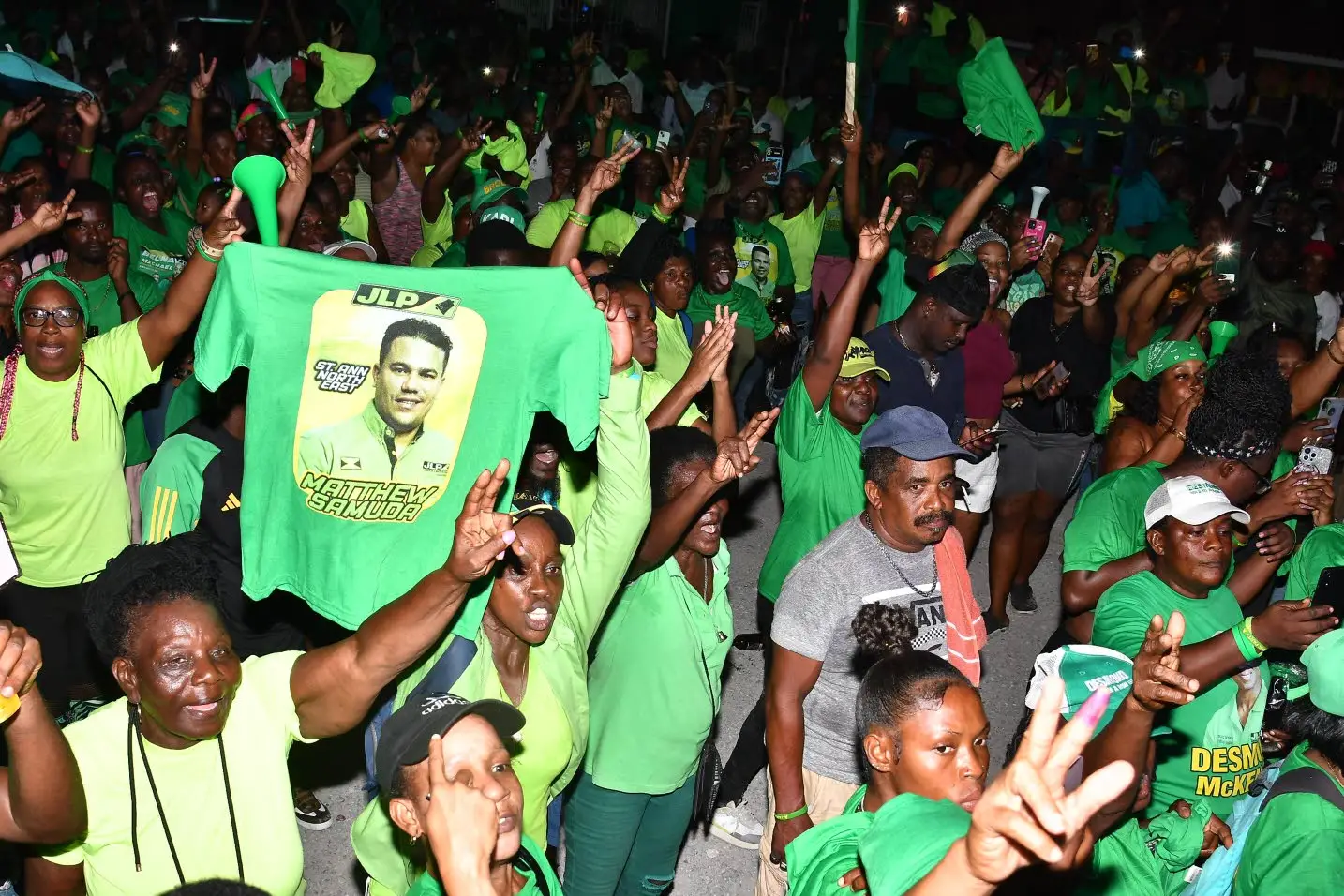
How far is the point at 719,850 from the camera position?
5062mm

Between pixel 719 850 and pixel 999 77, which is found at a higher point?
pixel 999 77

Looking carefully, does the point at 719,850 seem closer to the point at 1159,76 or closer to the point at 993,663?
the point at 993,663

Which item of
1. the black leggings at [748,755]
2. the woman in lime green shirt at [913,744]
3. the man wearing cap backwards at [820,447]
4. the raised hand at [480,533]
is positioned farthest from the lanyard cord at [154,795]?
the black leggings at [748,755]

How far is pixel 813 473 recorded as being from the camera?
15.8 feet

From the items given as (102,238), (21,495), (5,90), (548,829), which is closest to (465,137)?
(102,238)

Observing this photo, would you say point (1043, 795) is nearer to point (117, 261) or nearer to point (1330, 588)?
point (1330, 588)

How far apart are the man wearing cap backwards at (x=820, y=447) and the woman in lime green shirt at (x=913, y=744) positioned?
1.77m

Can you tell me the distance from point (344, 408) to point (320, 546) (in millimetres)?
415

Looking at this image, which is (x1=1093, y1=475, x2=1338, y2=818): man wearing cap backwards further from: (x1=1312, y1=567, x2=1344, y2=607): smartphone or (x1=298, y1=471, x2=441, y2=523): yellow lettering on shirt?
(x1=298, y1=471, x2=441, y2=523): yellow lettering on shirt

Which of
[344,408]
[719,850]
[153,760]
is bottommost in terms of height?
[719,850]

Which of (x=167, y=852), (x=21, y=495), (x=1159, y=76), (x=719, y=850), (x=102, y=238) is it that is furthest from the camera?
(x=1159, y=76)

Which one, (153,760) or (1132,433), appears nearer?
(153,760)

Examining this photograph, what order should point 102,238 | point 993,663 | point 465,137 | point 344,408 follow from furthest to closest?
point 465,137, point 993,663, point 102,238, point 344,408

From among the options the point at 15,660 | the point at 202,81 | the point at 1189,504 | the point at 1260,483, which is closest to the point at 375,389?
the point at 15,660
